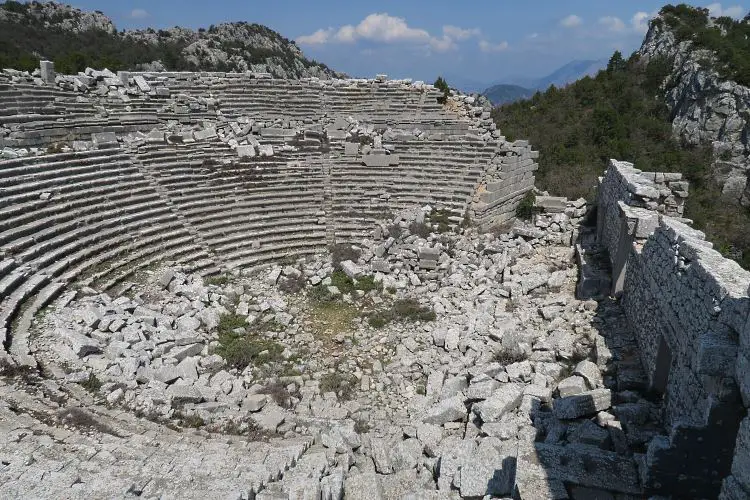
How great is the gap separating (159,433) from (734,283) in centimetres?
698

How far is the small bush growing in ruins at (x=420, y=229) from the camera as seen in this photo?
13703 millimetres

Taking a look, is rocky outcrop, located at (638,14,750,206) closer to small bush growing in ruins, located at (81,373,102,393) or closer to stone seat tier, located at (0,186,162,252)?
stone seat tier, located at (0,186,162,252)

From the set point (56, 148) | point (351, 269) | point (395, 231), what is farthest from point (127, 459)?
point (56, 148)

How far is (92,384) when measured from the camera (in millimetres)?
7469

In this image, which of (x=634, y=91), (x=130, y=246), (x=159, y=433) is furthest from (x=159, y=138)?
(x=634, y=91)

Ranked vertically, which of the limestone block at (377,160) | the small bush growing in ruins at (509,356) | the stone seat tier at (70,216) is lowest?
the small bush growing in ruins at (509,356)

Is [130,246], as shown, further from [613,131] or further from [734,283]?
[613,131]

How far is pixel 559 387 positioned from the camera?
708cm

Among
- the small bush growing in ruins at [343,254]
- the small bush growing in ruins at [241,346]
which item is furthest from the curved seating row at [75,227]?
the small bush growing in ruins at [343,254]

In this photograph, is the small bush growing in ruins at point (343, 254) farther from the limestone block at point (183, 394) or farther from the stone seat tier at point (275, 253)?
the limestone block at point (183, 394)

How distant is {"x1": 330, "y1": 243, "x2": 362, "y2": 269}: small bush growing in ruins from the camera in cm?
1326

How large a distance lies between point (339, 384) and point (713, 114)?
66.9ft

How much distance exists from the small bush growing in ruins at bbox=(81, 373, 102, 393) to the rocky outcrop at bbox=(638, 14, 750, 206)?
20.2 m

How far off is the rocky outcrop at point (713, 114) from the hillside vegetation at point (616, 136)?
437 mm
